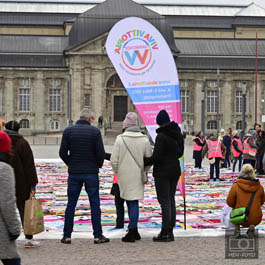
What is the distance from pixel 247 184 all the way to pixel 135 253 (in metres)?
2.15

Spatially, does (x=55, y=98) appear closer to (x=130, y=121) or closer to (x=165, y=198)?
(x=130, y=121)

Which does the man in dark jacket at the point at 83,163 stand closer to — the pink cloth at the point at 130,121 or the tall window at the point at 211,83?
the pink cloth at the point at 130,121

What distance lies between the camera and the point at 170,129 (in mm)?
10969

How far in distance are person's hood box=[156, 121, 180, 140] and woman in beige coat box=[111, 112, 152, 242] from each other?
1.02 ft

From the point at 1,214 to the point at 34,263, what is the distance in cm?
294

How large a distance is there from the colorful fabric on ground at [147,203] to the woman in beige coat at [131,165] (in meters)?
1.37

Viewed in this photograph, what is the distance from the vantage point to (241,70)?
253 feet

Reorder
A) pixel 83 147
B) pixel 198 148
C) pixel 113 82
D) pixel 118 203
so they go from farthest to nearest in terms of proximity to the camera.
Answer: pixel 113 82, pixel 198 148, pixel 118 203, pixel 83 147

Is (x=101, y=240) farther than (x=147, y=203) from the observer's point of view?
No

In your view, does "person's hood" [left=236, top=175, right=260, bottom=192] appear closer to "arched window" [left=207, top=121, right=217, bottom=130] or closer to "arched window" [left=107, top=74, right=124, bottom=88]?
"arched window" [left=107, top=74, right=124, bottom=88]

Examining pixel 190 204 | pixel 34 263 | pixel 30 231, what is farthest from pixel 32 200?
pixel 190 204

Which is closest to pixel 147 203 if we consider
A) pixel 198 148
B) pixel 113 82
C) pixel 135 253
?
pixel 135 253

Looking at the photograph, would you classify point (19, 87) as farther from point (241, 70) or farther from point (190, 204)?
point (190, 204)

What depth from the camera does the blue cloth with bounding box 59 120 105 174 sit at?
34.4 feet
